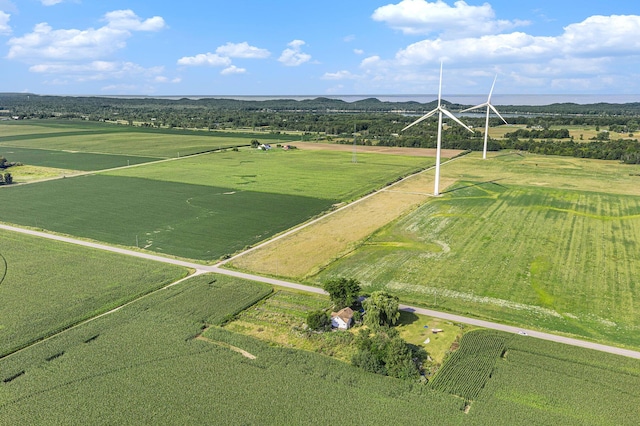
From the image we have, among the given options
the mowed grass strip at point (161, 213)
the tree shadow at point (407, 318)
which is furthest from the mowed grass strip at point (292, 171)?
the tree shadow at point (407, 318)

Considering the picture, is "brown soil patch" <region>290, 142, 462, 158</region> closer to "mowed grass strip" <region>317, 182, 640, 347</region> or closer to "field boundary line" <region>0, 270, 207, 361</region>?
"mowed grass strip" <region>317, 182, 640, 347</region>

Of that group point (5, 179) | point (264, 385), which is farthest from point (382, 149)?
point (264, 385)

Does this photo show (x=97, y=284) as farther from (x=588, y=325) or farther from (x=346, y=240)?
(x=588, y=325)

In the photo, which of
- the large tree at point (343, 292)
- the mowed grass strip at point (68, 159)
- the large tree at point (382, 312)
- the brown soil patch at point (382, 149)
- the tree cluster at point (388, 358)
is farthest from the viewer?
the brown soil patch at point (382, 149)

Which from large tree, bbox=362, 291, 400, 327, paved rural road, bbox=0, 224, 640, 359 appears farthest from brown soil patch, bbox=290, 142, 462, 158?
large tree, bbox=362, 291, 400, 327

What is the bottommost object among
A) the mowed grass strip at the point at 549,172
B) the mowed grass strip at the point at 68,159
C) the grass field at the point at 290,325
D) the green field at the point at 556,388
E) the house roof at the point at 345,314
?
the green field at the point at 556,388

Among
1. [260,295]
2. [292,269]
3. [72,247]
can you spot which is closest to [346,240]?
[292,269]

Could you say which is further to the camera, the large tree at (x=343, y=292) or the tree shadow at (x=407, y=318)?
the large tree at (x=343, y=292)

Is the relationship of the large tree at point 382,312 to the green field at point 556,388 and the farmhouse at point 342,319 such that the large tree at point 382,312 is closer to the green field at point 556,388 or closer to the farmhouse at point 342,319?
the farmhouse at point 342,319
